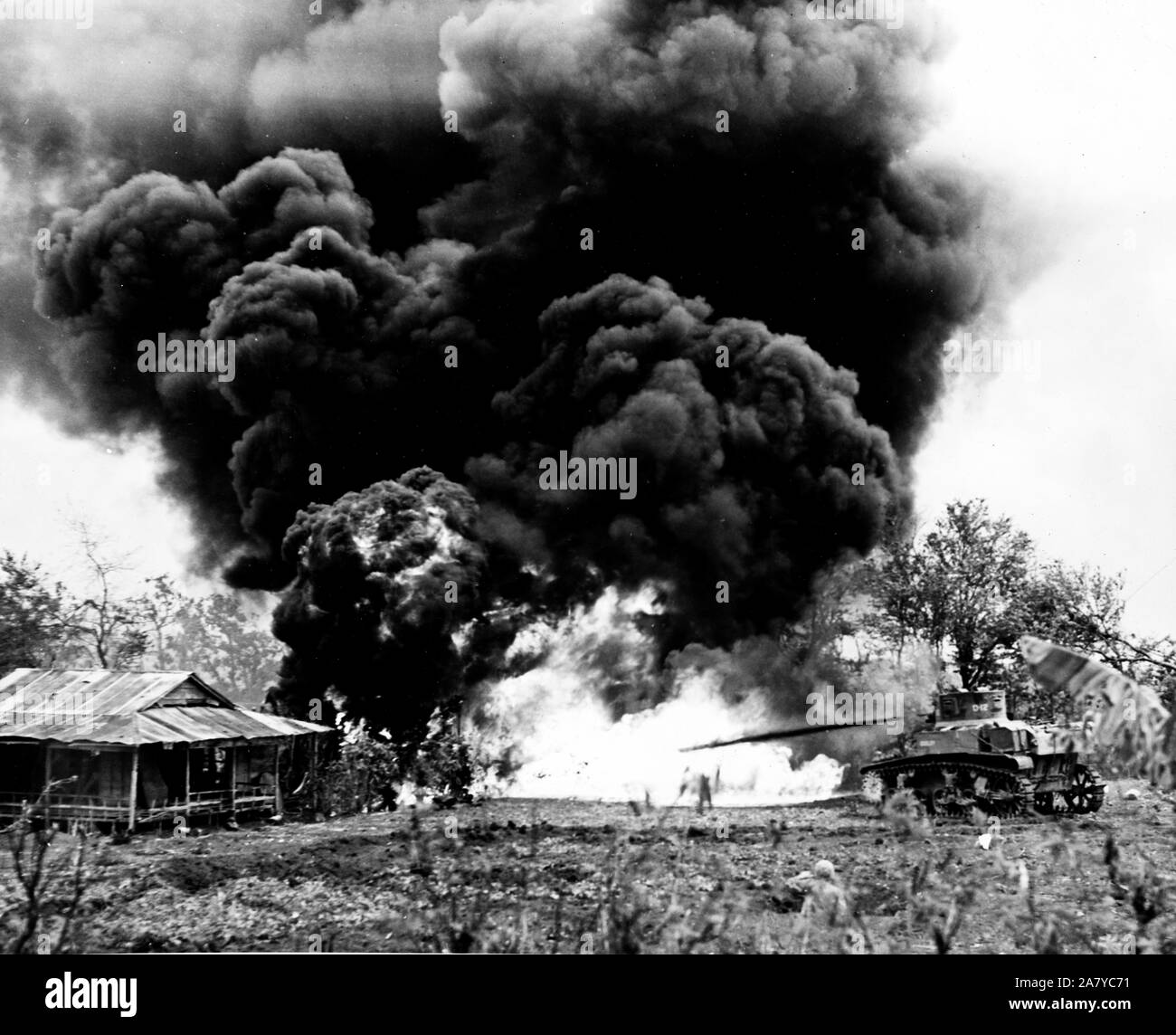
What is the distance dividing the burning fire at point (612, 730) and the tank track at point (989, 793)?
5.65ft

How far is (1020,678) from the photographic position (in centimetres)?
2086

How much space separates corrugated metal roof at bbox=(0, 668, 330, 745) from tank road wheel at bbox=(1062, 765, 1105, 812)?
1324 cm

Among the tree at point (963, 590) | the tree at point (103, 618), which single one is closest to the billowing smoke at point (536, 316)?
the tree at point (963, 590)

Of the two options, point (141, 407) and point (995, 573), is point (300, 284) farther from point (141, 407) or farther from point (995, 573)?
point (995, 573)

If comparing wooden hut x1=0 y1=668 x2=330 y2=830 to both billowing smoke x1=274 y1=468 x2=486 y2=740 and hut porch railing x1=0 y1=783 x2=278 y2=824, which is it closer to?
hut porch railing x1=0 y1=783 x2=278 y2=824

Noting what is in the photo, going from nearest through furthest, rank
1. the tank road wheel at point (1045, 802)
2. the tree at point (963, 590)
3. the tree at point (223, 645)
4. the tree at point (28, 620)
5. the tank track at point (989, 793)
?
the tree at point (963, 590) → the tank track at point (989, 793) → the tree at point (28, 620) → the tank road wheel at point (1045, 802) → the tree at point (223, 645)

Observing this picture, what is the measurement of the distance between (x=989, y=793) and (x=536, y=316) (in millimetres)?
11398

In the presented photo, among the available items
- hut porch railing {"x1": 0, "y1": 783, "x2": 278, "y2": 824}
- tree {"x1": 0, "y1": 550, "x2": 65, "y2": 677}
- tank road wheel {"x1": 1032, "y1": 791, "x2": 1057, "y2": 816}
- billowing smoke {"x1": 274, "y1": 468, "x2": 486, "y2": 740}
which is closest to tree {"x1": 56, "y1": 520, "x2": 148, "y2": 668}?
tree {"x1": 0, "y1": 550, "x2": 65, "y2": 677}

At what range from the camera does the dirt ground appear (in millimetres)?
8453

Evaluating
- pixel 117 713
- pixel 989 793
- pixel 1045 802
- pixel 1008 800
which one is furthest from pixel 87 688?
pixel 1045 802

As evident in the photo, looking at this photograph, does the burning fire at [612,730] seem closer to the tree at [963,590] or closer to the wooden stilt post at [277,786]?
the tree at [963,590]

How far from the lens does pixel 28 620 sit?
817 inches

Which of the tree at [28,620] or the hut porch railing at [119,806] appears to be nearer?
the hut porch railing at [119,806]

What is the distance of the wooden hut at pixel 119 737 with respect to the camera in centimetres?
1756
